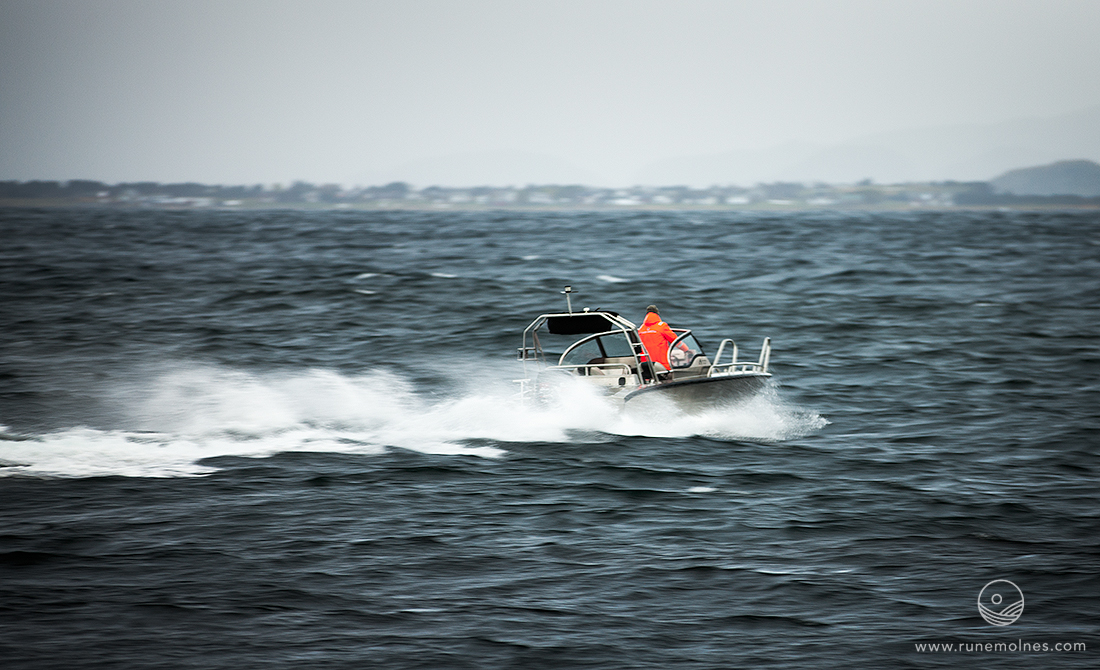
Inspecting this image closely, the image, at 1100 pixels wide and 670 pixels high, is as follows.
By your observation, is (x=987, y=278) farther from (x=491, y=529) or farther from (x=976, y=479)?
(x=491, y=529)

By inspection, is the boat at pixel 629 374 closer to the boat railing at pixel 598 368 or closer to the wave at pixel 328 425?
the boat railing at pixel 598 368

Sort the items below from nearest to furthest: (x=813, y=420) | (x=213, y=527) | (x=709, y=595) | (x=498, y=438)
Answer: (x=709, y=595), (x=213, y=527), (x=498, y=438), (x=813, y=420)

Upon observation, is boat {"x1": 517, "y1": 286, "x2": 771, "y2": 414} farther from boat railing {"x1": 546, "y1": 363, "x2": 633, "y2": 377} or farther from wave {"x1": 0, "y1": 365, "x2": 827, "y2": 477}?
wave {"x1": 0, "y1": 365, "x2": 827, "y2": 477}

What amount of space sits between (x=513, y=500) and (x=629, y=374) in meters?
4.28

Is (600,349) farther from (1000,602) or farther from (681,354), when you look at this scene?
(1000,602)

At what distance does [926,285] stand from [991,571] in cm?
2992

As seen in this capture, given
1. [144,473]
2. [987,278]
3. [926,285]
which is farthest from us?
[987,278]

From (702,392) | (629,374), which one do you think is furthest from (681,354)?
(629,374)

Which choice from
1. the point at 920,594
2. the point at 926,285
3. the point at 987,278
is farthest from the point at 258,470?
the point at 987,278

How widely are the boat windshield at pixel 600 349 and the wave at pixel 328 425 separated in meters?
1.04

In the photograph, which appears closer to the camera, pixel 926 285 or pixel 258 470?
pixel 258 470

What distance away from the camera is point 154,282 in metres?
38.5

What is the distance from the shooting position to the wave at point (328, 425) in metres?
14.1

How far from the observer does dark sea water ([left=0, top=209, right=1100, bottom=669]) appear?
8773mm
